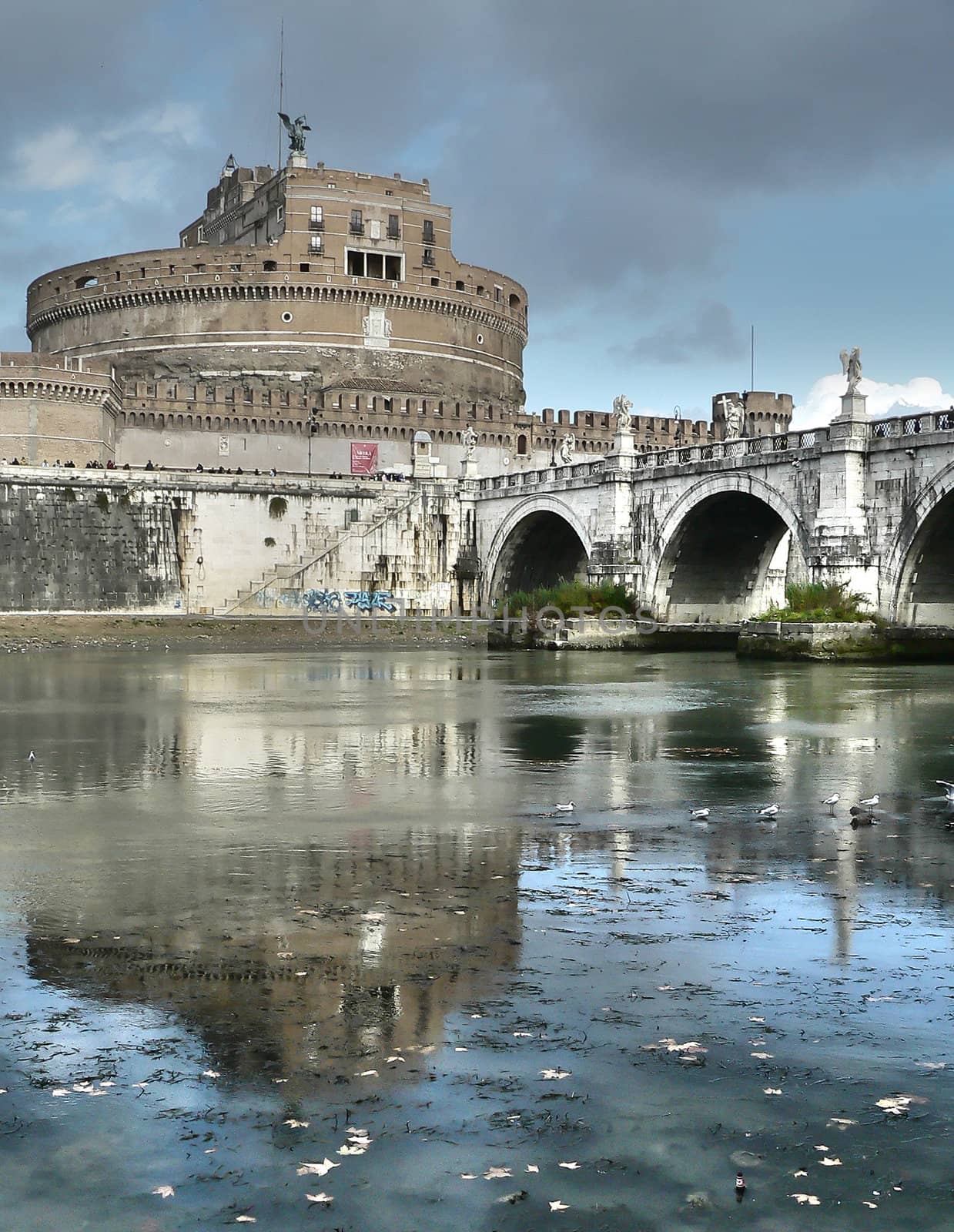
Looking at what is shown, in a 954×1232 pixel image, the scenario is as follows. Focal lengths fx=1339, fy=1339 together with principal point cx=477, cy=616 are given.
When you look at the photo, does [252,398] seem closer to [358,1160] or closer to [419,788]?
[419,788]

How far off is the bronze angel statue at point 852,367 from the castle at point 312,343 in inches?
1241

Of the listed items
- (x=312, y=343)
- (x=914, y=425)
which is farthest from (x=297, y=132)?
(x=914, y=425)

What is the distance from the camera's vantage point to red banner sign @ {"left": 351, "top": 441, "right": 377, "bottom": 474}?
221 ft

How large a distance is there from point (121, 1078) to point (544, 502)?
47.5m

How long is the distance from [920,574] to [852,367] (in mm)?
5669

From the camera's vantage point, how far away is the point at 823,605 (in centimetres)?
3484

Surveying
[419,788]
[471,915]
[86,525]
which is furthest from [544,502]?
[471,915]

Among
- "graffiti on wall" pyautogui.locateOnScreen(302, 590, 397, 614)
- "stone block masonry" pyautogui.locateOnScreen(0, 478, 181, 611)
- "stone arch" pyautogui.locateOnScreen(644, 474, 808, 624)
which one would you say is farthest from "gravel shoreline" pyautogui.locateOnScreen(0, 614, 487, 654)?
"stone arch" pyautogui.locateOnScreen(644, 474, 808, 624)

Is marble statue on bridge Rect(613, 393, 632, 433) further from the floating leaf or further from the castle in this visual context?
the floating leaf

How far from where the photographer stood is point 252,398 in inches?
2645

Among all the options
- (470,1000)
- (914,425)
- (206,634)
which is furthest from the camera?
(206,634)

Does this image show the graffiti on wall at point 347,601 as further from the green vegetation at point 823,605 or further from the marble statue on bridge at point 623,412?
the green vegetation at point 823,605

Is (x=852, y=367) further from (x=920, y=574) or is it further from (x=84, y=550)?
(x=84, y=550)

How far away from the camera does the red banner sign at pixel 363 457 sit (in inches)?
2653
